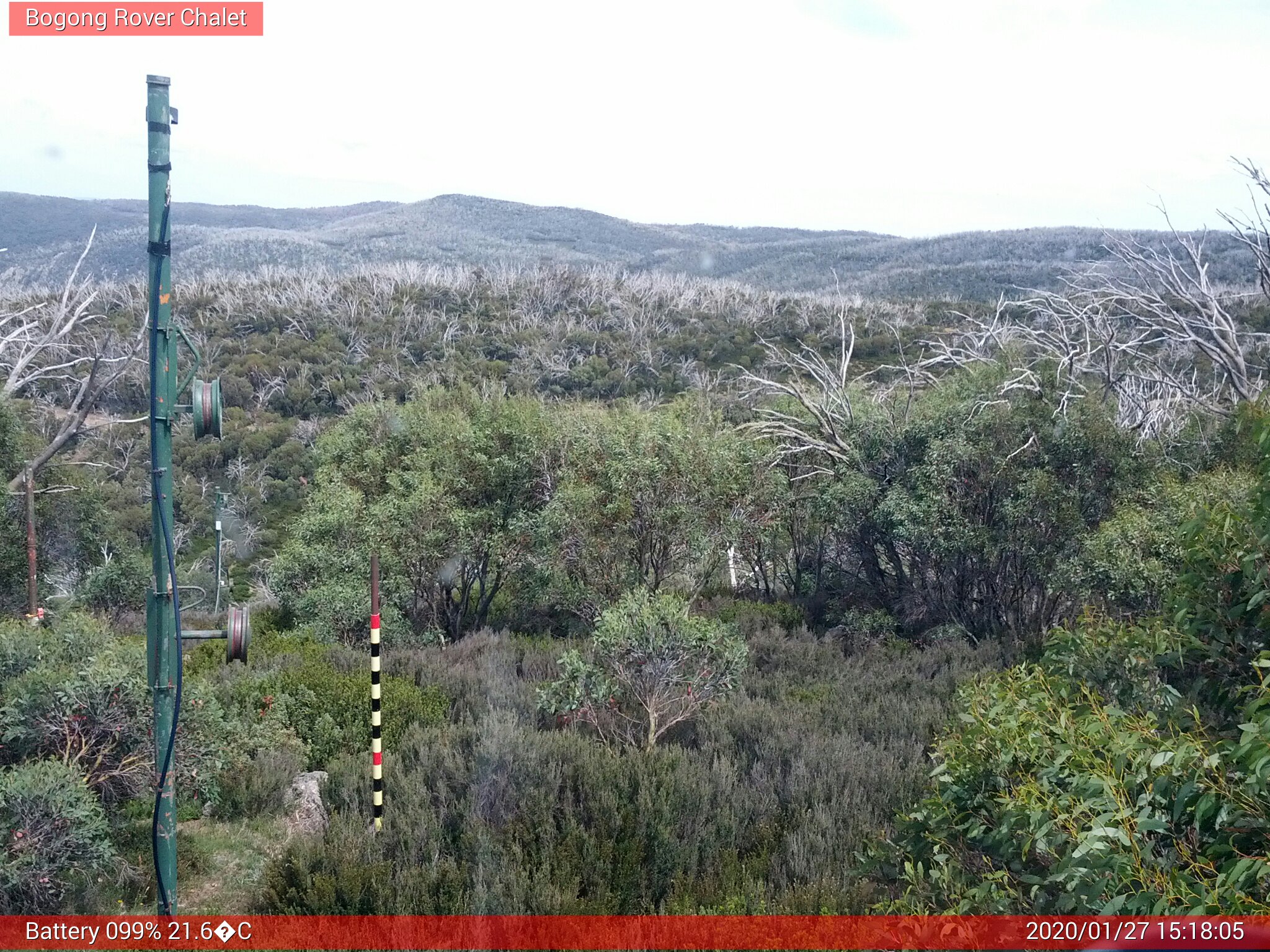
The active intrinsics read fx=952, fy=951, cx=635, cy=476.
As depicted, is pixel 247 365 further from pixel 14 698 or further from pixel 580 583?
pixel 14 698

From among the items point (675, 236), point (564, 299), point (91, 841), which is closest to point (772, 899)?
point (91, 841)

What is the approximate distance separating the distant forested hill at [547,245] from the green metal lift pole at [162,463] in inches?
836

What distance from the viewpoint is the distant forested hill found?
3903 cm

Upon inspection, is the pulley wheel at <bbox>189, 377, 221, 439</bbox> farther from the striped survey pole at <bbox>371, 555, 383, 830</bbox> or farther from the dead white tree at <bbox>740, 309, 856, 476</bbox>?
the dead white tree at <bbox>740, 309, 856, 476</bbox>

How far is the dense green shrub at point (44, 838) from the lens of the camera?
18.0ft

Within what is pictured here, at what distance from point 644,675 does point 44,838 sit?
490 cm

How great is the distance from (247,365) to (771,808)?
1227 inches

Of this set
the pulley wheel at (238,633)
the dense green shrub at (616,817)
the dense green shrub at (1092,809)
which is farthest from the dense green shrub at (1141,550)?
the pulley wheel at (238,633)

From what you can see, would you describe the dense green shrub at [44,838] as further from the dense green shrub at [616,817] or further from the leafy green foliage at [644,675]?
the leafy green foliage at [644,675]

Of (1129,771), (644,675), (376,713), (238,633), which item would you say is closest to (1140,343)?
(644,675)

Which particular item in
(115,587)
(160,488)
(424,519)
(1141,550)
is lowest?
(115,587)

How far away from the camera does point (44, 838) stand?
562 centimetres

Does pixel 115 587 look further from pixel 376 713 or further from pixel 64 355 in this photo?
pixel 64 355

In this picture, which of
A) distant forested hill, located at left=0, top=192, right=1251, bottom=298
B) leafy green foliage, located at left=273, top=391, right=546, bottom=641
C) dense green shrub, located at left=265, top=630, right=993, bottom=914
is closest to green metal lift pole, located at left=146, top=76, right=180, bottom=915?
dense green shrub, located at left=265, top=630, right=993, bottom=914
